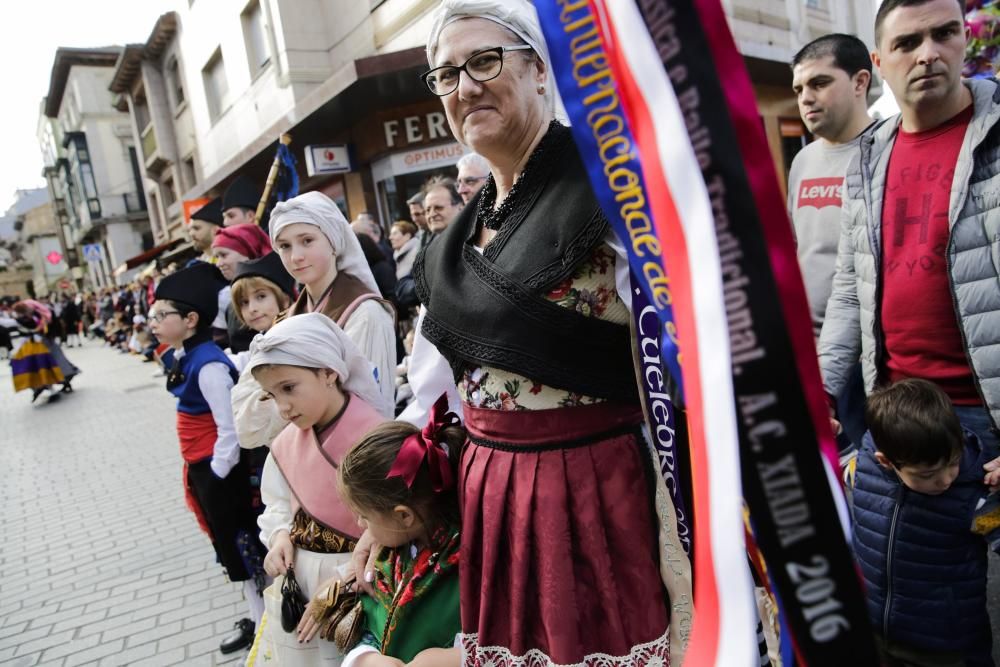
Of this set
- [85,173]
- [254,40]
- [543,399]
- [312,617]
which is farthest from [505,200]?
[85,173]

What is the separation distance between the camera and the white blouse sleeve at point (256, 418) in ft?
8.64

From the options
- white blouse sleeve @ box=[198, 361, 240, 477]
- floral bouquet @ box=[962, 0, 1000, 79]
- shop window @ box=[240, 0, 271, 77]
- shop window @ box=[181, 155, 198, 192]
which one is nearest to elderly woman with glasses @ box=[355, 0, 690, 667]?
white blouse sleeve @ box=[198, 361, 240, 477]

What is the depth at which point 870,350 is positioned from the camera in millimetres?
2141

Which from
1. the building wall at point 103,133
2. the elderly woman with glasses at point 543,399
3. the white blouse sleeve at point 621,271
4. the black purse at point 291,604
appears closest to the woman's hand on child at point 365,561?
the black purse at point 291,604

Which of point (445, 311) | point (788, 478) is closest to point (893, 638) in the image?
point (445, 311)

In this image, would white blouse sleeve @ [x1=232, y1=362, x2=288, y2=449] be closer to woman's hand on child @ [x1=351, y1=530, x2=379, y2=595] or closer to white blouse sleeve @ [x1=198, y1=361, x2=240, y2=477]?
white blouse sleeve @ [x1=198, y1=361, x2=240, y2=477]

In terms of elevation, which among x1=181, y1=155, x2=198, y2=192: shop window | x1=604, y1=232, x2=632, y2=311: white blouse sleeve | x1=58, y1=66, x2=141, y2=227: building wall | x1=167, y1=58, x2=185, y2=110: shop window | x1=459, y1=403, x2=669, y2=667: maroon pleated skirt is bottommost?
x1=459, y1=403, x2=669, y2=667: maroon pleated skirt

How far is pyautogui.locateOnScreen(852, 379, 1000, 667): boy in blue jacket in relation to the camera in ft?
6.05

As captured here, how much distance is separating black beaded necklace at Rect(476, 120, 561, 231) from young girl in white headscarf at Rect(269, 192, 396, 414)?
54.4 inches

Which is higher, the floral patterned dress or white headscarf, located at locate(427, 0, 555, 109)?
white headscarf, located at locate(427, 0, 555, 109)

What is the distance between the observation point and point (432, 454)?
5.08 feet

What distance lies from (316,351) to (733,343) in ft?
5.98

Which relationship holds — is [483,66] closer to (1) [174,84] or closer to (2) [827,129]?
(2) [827,129]

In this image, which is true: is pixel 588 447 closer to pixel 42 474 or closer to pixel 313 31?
pixel 42 474
